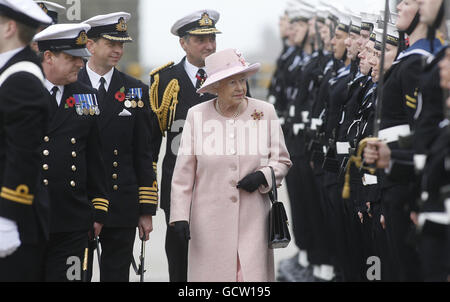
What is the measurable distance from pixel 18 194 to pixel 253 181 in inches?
67.9

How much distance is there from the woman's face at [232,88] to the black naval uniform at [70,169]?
32.3 inches

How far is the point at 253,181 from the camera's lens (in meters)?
6.65

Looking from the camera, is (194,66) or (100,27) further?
(194,66)

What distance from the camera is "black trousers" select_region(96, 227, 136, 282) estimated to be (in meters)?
7.31

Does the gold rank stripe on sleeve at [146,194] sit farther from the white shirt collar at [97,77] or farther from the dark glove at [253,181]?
the dark glove at [253,181]

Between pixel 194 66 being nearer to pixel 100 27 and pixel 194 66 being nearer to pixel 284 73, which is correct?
pixel 100 27

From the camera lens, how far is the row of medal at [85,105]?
6484 millimetres

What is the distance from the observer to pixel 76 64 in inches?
255

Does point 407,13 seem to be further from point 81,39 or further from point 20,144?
point 20,144

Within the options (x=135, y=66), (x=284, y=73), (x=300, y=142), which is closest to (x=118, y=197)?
(x=300, y=142)

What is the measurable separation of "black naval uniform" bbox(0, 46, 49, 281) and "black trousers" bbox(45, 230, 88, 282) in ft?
1.56
